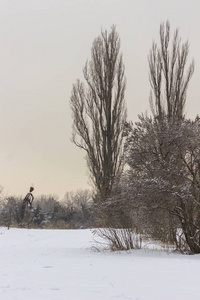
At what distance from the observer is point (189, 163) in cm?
850

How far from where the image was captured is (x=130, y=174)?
28.6 ft

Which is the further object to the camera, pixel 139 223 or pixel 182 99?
pixel 182 99

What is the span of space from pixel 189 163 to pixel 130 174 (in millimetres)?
1516

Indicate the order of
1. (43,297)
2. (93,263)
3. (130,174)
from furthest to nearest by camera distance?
(130,174) < (93,263) < (43,297)

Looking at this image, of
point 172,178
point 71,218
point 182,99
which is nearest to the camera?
point 172,178

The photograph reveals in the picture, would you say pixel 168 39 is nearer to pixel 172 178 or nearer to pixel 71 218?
pixel 172 178

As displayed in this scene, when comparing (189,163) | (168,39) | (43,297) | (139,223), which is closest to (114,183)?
(139,223)

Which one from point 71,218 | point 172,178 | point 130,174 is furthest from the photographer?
point 71,218

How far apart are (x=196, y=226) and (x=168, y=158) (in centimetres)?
182

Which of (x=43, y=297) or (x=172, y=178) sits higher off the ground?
(x=172, y=178)

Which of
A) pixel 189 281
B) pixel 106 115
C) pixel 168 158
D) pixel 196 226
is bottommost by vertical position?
pixel 189 281

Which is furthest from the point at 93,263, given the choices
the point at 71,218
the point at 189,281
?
the point at 71,218

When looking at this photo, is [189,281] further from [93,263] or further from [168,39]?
[168,39]

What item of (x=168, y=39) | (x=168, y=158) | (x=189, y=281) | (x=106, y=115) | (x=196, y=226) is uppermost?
(x=168, y=39)
